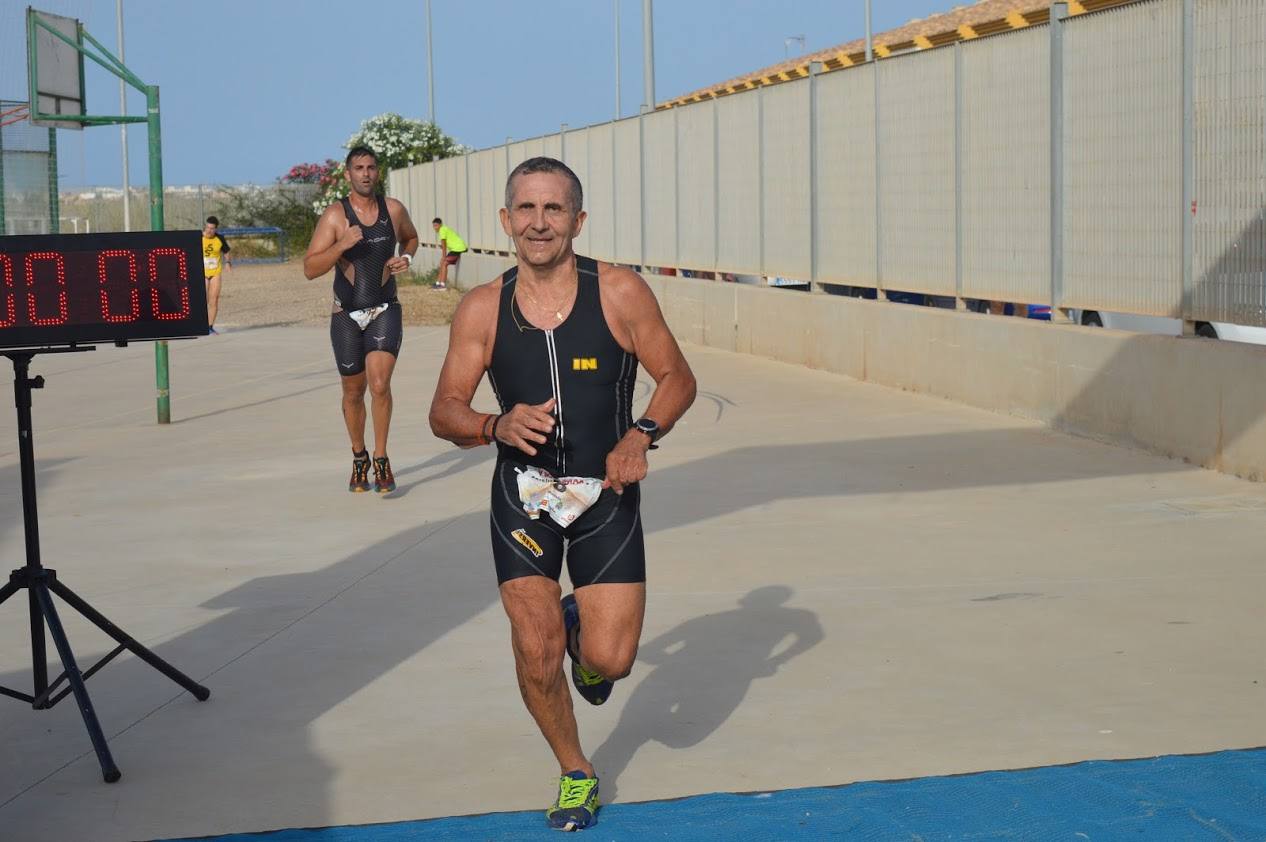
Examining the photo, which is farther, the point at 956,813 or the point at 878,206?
the point at 878,206

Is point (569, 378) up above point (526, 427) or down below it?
above

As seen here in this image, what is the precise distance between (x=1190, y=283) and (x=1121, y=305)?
1.02 meters

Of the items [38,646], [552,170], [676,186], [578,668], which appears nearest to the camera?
[552,170]

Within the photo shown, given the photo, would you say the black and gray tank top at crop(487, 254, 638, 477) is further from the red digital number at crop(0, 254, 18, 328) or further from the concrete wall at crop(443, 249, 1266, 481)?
the concrete wall at crop(443, 249, 1266, 481)

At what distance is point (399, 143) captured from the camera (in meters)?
66.8

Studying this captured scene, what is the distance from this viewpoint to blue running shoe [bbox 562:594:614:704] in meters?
5.51

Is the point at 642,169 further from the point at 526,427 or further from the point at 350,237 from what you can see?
the point at 526,427

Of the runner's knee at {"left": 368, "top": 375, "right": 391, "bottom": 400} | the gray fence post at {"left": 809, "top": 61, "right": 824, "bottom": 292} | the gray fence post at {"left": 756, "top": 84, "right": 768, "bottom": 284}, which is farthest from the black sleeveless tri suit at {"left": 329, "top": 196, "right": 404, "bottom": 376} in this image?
the gray fence post at {"left": 756, "top": 84, "right": 768, "bottom": 284}

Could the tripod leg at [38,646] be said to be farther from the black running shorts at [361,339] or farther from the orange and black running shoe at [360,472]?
the black running shorts at [361,339]

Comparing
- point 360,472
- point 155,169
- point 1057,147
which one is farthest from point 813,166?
point 360,472

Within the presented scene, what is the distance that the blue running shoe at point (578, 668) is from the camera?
217 inches

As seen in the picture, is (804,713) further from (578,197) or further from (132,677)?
(132,677)

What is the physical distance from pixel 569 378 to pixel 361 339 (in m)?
6.50

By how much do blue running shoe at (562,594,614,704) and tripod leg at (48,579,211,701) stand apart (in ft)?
5.74
